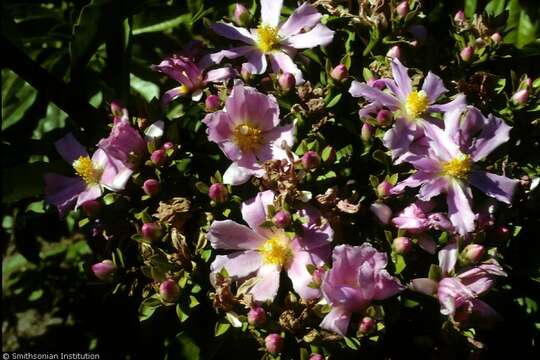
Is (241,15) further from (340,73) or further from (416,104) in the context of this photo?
(416,104)

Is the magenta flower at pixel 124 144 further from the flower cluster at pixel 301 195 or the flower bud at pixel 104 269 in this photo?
the flower bud at pixel 104 269

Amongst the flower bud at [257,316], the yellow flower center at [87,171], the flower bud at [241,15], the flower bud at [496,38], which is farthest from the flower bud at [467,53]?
the yellow flower center at [87,171]

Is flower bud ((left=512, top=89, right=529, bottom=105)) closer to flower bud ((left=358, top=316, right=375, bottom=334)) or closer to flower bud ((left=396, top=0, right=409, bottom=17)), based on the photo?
flower bud ((left=396, top=0, right=409, bottom=17))

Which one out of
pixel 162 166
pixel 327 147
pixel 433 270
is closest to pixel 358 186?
pixel 327 147

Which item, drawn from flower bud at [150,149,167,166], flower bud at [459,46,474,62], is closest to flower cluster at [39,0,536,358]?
flower bud at [150,149,167,166]

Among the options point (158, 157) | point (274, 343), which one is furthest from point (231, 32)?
point (274, 343)

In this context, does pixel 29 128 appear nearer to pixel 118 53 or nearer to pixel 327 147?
pixel 118 53
